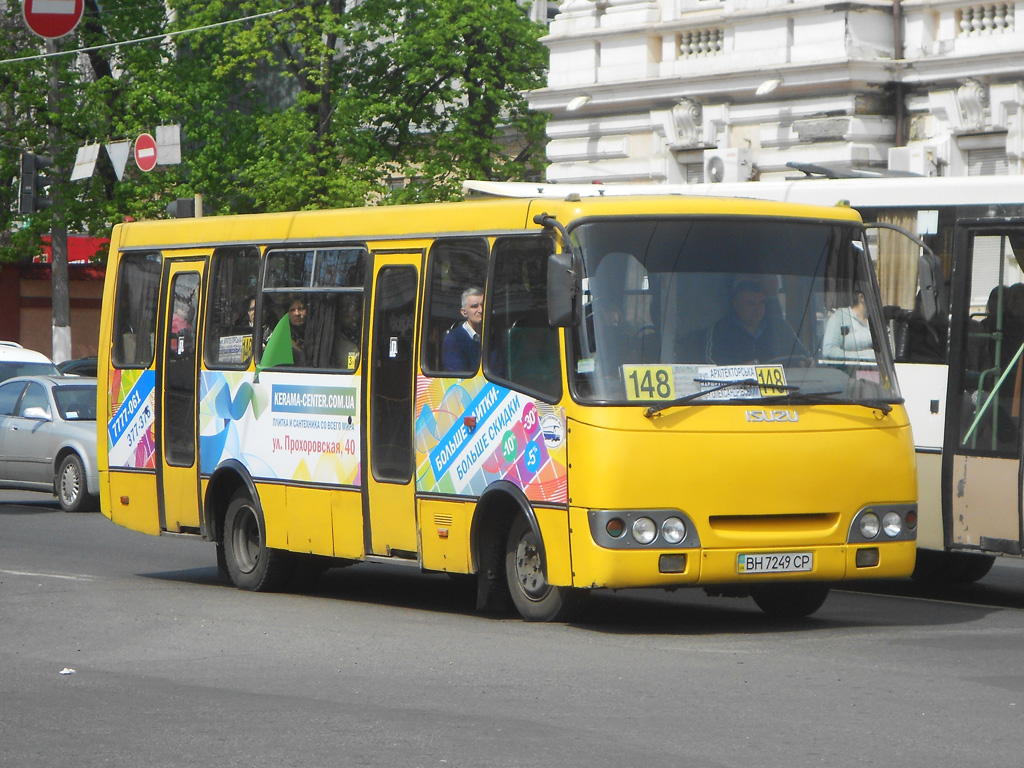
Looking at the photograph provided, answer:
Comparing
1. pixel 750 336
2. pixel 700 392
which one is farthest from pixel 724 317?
pixel 700 392

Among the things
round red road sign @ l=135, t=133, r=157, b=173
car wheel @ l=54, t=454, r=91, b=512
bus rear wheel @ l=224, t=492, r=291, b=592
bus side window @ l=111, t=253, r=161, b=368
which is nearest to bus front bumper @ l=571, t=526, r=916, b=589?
bus rear wheel @ l=224, t=492, r=291, b=592

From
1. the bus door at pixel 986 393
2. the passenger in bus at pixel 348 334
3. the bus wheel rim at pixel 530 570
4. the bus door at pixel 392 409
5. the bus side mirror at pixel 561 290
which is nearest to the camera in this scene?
the bus side mirror at pixel 561 290

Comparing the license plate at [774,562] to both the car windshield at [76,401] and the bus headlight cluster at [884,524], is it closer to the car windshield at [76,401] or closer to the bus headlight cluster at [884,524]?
the bus headlight cluster at [884,524]

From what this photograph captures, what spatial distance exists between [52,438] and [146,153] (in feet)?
22.8

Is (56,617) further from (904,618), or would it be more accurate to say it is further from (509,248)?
(904,618)

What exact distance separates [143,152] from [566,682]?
67.2 ft

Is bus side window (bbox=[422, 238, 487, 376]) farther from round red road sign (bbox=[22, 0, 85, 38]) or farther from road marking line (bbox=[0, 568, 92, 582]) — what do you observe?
round red road sign (bbox=[22, 0, 85, 38])

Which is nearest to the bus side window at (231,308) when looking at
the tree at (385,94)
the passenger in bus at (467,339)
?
the passenger in bus at (467,339)

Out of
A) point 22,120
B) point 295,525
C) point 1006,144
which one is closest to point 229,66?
point 22,120

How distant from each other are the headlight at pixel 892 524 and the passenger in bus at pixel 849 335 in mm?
910

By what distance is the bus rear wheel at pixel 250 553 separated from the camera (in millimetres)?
13211

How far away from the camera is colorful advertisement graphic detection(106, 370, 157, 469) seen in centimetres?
1428

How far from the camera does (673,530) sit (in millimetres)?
10203

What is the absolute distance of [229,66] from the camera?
3853 cm
